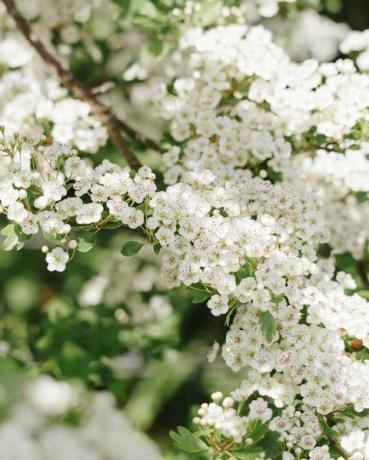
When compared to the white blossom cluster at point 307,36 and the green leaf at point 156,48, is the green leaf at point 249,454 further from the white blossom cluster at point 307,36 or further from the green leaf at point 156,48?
the white blossom cluster at point 307,36

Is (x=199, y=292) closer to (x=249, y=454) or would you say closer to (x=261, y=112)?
(x=249, y=454)

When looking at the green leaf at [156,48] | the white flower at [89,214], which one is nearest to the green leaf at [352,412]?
the white flower at [89,214]

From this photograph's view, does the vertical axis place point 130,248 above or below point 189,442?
above

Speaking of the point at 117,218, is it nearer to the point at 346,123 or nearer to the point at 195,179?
the point at 195,179

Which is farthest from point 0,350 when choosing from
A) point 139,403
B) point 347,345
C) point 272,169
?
point 347,345

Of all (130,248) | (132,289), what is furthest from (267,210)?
(132,289)

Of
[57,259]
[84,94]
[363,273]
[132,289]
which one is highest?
[57,259]

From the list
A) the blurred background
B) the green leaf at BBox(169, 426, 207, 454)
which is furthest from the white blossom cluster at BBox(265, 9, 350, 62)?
the green leaf at BBox(169, 426, 207, 454)
